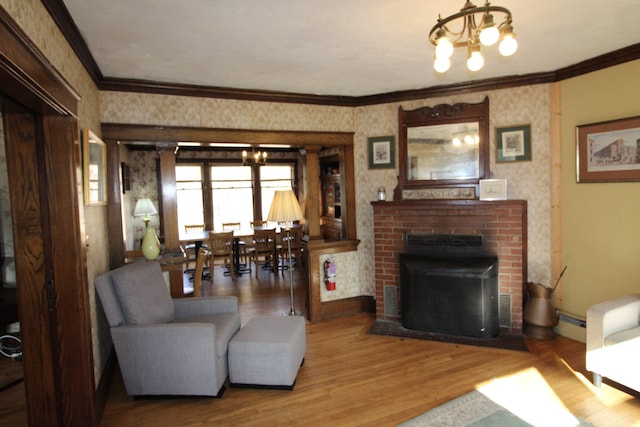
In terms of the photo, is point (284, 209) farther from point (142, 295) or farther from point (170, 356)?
point (170, 356)

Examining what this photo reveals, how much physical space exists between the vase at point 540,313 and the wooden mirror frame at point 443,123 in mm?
1103

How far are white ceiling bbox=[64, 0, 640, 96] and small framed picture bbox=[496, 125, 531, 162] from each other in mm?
557

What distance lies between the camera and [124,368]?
9.35 ft

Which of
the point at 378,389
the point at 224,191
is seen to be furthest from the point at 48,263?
the point at 224,191

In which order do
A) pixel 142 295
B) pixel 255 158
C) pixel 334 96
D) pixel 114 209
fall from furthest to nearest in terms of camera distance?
pixel 255 158, pixel 334 96, pixel 114 209, pixel 142 295

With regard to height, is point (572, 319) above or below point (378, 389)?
above

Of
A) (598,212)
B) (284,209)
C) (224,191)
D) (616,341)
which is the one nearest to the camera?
(616,341)

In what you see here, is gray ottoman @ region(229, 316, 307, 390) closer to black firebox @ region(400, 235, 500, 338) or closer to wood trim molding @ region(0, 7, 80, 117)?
black firebox @ region(400, 235, 500, 338)

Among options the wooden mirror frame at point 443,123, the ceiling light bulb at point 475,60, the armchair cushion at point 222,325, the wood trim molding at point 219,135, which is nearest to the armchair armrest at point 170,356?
the armchair cushion at point 222,325

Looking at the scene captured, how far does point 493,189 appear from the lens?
157 inches

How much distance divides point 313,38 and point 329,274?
8.57 ft

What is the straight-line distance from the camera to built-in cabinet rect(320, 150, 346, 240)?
7073 mm

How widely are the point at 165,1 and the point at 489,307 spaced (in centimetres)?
360

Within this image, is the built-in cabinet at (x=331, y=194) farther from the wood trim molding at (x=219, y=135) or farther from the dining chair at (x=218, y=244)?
the wood trim molding at (x=219, y=135)
